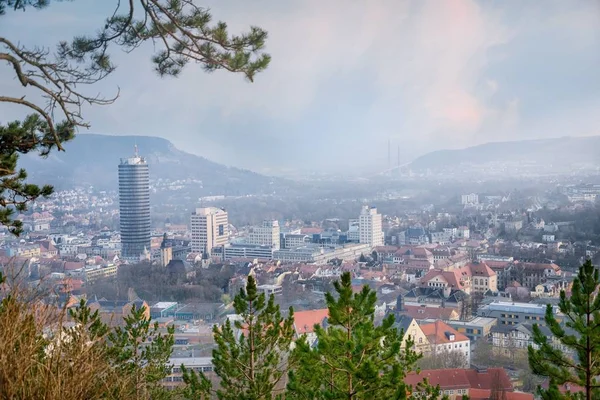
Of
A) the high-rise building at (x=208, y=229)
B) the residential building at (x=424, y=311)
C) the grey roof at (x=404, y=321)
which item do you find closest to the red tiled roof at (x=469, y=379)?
the grey roof at (x=404, y=321)

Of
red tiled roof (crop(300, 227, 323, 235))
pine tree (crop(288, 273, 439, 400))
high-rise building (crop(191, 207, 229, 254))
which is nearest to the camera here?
pine tree (crop(288, 273, 439, 400))

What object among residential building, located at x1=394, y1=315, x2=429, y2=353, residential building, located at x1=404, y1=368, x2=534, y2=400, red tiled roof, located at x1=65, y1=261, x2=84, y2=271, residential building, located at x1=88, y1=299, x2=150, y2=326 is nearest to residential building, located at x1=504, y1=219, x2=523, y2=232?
residential building, located at x1=394, y1=315, x2=429, y2=353

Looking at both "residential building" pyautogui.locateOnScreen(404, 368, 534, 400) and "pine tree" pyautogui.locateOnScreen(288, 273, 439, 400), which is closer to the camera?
"pine tree" pyautogui.locateOnScreen(288, 273, 439, 400)

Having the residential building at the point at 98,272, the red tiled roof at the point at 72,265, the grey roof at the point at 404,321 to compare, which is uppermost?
the red tiled roof at the point at 72,265

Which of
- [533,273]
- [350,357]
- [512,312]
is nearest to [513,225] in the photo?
[533,273]

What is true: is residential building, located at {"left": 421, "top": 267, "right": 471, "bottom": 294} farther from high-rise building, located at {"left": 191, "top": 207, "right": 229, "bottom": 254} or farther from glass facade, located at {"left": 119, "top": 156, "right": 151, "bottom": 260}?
glass facade, located at {"left": 119, "top": 156, "right": 151, "bottom": 260}

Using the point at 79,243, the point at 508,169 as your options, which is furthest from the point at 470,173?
the point at 79,243

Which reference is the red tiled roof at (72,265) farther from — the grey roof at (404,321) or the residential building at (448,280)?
the grey roof at (404,321)
